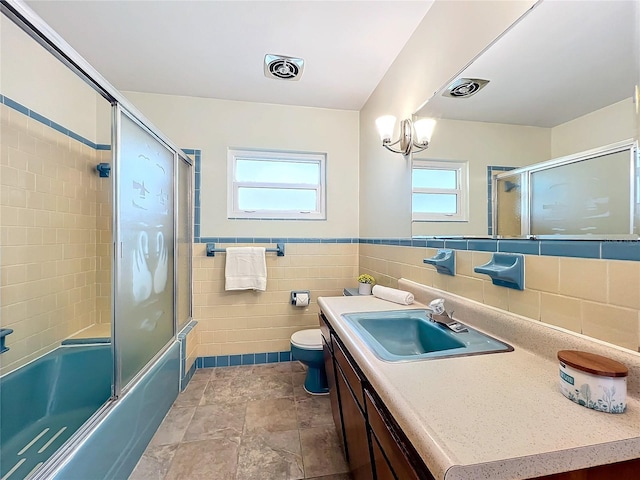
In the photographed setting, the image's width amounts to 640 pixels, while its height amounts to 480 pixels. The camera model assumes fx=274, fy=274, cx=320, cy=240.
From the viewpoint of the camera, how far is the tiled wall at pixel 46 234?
147cm

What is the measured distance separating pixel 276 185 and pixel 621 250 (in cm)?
221

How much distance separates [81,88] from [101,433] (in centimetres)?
234

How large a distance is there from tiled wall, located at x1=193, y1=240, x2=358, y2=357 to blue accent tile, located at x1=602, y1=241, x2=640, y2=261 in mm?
1920

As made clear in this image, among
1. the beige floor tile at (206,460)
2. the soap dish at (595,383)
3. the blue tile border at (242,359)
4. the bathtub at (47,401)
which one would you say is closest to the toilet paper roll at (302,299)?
the blue tile border at (242,359)

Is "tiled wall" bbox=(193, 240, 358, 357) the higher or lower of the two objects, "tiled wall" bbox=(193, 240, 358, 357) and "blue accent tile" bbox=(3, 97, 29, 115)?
the lower

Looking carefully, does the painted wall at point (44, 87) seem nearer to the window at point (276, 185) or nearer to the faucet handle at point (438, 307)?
the window at point (276, 185)

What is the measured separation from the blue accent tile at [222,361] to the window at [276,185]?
122 centimetres

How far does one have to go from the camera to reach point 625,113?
71 centimetres

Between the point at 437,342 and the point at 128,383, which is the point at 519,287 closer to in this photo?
the point at 437,342

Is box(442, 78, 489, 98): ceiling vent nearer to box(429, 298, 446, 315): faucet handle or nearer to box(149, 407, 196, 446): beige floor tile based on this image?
box(429, 298, 446, 315): faucet handle

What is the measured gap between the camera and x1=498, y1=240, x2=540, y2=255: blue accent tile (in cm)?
92

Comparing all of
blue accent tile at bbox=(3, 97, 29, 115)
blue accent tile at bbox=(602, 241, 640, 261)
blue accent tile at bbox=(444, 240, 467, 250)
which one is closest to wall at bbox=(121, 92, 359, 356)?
blue accent tile at bbox=(3, 97, 29, 115)

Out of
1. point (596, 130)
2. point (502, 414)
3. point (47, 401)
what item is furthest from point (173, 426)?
point (596, 130)

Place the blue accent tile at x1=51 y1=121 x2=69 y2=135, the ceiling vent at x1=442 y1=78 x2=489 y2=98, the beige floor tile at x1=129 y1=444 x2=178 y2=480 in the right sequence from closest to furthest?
the ceiling vent at x1=442 y1=78 x2=489 y2=98 → the beige floor tile at x1=129 y1=444 x2=178 y2=480 → the blue accent tile at x1=51 y1=121 x2=69 y2=135
